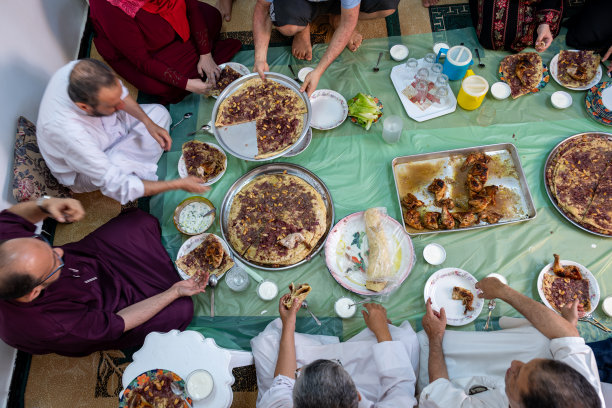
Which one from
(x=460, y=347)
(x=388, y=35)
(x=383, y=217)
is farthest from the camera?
(x=388, y=35)

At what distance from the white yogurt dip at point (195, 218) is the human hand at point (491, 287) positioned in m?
2.41

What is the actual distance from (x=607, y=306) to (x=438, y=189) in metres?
1.62

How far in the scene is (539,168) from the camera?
3705mm

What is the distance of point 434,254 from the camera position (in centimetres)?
346

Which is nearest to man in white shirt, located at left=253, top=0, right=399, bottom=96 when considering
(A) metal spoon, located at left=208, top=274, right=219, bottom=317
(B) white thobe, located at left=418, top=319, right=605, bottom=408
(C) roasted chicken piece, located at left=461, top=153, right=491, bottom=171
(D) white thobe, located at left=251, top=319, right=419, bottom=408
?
(C) roasted chicken piece, located at left=461, top=153, right=491, bottom=171

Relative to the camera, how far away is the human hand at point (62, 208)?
2.99m

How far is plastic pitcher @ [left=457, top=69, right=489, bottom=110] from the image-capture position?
377cm

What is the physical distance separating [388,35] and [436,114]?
1.24m

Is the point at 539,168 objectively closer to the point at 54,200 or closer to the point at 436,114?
the point at 436,114

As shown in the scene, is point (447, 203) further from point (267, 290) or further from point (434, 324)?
point (267, 290)

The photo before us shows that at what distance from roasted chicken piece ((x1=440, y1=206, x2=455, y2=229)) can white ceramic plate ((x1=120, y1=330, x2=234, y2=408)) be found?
6.76ft

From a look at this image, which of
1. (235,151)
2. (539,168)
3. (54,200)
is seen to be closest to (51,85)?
(54,200)

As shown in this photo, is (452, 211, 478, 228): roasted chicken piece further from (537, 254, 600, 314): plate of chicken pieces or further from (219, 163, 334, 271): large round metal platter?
(219, 163, 334, 271): large round metal platter

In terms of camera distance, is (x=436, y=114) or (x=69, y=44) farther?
(x=69, y=44)
